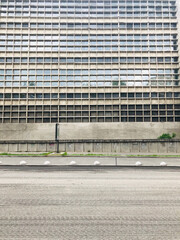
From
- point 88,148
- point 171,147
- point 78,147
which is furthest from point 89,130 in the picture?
point 171,147

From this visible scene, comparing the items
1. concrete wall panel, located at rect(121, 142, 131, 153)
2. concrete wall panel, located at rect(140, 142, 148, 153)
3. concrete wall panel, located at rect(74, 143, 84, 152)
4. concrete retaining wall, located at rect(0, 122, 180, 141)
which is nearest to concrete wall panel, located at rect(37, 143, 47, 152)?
concrete wall panel, located at rect(74, 143, 84, 152)

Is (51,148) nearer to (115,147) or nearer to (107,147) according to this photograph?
(107,147)

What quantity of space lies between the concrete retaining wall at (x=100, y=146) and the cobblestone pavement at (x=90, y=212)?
77.8ft

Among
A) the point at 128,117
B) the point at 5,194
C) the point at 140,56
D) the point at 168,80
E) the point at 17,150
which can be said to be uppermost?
the point at 140,56

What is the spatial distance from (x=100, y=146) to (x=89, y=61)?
26950 mm

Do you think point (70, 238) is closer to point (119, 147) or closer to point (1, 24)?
point (119, 147)

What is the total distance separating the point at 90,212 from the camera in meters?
5.37

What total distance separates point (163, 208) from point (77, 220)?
2.96 m

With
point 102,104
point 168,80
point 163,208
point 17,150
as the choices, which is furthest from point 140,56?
point 163,208

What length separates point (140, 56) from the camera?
48.6 meters

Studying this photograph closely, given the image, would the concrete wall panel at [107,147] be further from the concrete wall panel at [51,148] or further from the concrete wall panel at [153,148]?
the concrete wall panel at [51,148]

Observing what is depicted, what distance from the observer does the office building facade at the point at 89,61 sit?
1861 inches

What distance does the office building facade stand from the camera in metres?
47.3

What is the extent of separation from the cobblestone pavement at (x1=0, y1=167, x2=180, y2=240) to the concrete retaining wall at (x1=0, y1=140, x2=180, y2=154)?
23.7m
